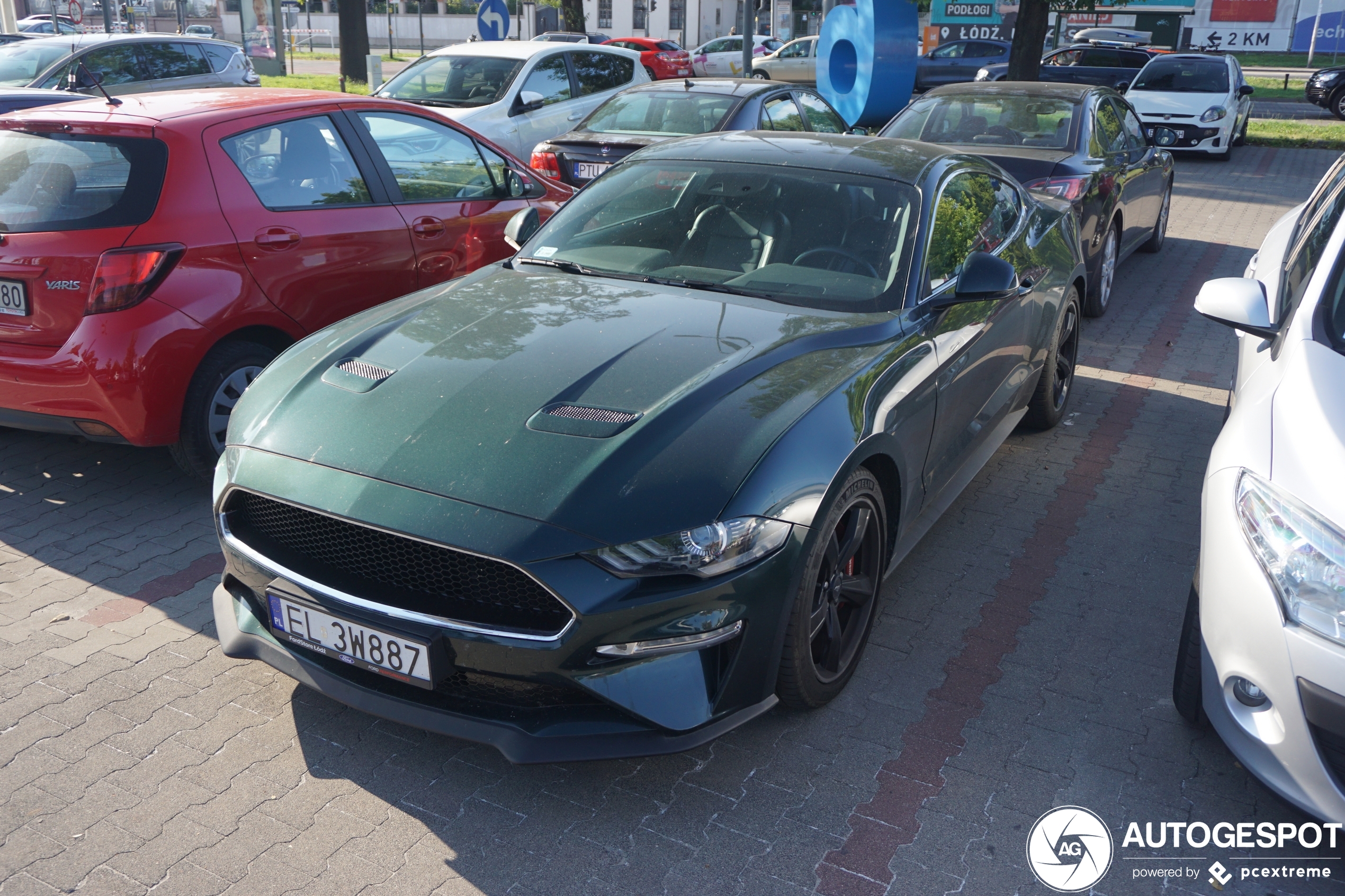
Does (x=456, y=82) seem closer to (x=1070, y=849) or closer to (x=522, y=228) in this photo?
(x=522, y=228)

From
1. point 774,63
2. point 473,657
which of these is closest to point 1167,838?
point 473,657

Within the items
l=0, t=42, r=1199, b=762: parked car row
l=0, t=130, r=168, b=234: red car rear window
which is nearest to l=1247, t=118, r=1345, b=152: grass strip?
l=0, t=42, r=1199, b=762: parked car row

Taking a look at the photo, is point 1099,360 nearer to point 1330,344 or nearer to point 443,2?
point 1330,344

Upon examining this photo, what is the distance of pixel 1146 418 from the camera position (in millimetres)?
6156

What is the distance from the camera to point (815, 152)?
172 inches

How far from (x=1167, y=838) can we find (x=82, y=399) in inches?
162

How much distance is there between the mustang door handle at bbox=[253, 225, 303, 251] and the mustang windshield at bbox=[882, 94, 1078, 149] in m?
4.91

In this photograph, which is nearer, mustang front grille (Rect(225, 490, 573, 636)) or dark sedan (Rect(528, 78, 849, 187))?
mustang front grille (Rect(225, 490, 573, 636))

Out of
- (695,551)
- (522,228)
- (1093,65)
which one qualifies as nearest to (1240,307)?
(695,551)

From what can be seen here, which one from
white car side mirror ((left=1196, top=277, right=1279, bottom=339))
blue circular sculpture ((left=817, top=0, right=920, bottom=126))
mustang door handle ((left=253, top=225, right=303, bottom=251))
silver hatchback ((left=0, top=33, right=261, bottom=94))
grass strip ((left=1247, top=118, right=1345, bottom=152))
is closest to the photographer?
white car side mirror ((left=1196, top=277, right=1279, bottom=339))

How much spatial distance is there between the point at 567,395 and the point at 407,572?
0.68m

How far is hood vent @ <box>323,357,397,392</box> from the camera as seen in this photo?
3205 mm

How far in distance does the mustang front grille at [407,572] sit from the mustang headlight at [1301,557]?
172 centimetres

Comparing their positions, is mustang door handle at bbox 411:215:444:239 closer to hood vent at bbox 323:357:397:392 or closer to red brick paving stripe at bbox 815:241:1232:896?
hood vent at bbox 323:357:397:392
